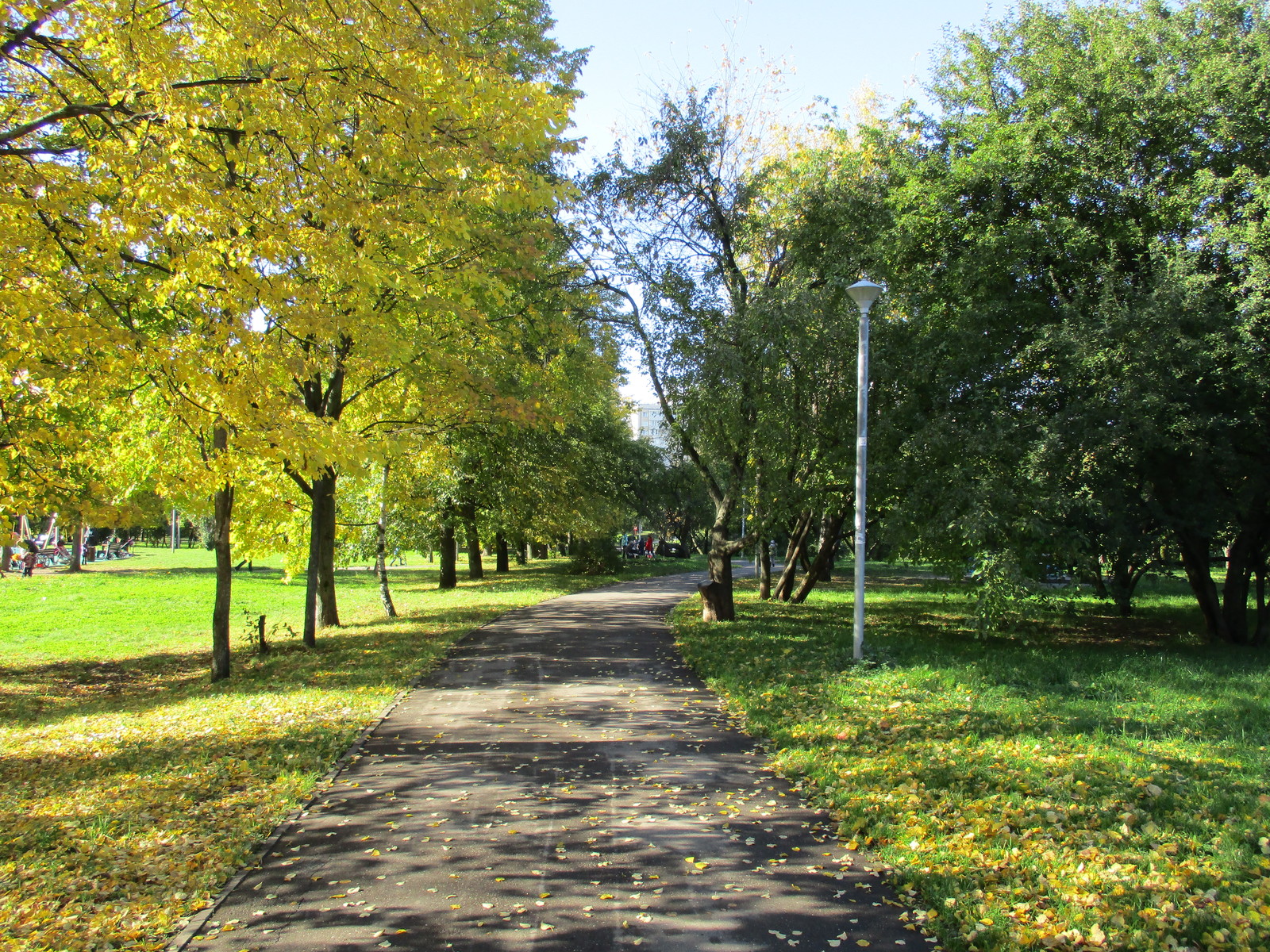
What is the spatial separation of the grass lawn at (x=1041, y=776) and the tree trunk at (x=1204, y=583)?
1941mm

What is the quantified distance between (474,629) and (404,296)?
6465mm

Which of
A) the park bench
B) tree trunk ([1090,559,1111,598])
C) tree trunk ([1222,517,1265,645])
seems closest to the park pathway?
tree trunk ([1090,559,1111,598])

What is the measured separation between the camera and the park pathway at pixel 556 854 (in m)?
3.90

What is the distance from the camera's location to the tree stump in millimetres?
15844

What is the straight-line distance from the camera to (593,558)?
32.6 meters

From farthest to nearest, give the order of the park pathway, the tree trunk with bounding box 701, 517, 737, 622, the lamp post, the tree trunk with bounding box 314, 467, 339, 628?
1. the tree trunk with bounding box 701, 517, 737, 622
2. the tree trunk with bounding box 314, 467, 339, 628
3. the lamp post
4. the park pathway

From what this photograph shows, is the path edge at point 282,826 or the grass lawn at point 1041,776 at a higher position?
the grass lawn at point 1041,776

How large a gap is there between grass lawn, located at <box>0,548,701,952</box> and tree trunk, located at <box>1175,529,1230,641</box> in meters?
12.7

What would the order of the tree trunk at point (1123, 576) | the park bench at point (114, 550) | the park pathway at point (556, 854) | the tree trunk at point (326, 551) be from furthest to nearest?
the park bench at point (114, 550) → the tree trunk at point (326, 551) → the tree trunk at point (1123, 576) → the park pathway at point (556, 854)

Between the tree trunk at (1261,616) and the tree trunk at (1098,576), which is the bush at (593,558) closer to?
the tree trunk at (1098,576)

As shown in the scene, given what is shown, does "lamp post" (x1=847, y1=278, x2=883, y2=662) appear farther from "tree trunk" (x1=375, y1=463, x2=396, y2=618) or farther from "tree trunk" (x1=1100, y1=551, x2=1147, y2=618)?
"tree trunk" (x1=375, y1=463, x2=396, y2=618)

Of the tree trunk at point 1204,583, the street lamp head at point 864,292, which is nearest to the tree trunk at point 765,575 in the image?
the tree trunk at point 1204,583

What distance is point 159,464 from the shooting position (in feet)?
33.0

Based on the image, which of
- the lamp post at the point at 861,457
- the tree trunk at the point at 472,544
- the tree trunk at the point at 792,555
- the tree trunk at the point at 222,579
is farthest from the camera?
the tree trunk at the point at 472,544
